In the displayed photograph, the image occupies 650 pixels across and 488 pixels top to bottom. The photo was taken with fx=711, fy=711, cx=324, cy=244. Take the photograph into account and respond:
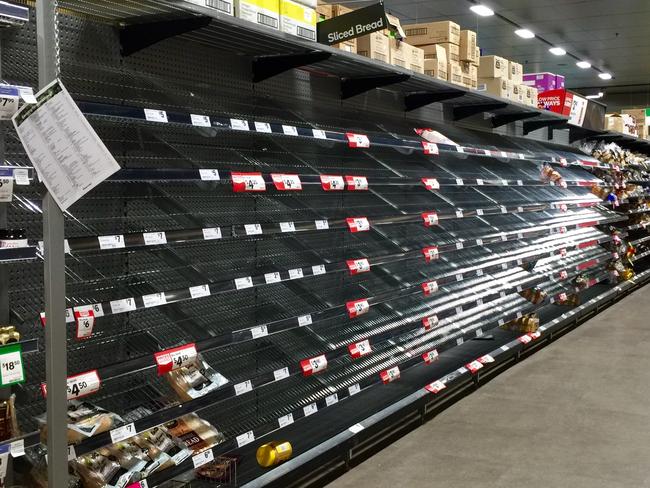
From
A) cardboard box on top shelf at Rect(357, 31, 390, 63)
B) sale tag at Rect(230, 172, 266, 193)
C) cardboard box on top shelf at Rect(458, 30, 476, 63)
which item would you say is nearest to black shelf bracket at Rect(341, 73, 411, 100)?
cardboard box on top shelf at Rect(357, 31, 390, 63)

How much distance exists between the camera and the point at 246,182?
10.00 ft

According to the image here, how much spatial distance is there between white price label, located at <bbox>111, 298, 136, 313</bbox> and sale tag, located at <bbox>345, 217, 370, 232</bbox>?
1.49 m

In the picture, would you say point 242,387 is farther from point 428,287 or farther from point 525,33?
point 525,33

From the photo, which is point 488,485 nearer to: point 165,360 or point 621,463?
point 621,463

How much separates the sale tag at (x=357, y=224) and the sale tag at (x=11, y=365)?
203 centimetres

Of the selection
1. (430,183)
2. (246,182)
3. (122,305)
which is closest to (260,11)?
(246,182)

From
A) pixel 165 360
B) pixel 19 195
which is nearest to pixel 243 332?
pixel 165 360

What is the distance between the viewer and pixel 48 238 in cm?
186

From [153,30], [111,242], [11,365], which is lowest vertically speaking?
[11,365]


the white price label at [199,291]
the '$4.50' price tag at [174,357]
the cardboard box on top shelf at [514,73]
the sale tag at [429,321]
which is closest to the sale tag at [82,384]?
the '$4.50' price tag at [174,357]

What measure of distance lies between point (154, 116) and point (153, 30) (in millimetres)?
506

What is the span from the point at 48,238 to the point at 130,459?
1124 millimetres

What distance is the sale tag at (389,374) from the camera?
4133mm

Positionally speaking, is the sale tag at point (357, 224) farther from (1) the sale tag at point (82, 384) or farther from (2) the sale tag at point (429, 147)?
(1) the sale tag at point (82, 384)
